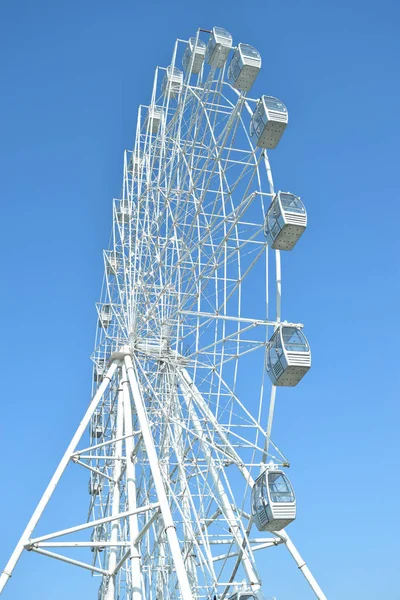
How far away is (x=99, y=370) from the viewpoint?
25562mm

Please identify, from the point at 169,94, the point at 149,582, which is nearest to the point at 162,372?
the point at 149,582

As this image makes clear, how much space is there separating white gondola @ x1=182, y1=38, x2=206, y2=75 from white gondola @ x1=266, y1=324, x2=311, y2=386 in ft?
33.2

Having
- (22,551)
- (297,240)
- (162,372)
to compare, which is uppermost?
(162,372)

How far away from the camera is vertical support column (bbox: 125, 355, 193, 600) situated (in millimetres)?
12133

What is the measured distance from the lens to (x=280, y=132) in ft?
53.2

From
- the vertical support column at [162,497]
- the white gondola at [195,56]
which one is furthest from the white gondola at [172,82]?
the vertical support column at [162,497]

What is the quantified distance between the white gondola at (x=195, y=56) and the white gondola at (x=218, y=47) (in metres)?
1.25

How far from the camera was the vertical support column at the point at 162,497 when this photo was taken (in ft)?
39.8

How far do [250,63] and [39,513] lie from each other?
39.8 ft

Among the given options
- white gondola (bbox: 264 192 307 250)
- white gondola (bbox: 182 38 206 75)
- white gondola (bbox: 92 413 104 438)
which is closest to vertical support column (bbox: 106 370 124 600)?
white gondola (bbox: 264 192 307 250)

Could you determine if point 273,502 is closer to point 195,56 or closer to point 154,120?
point 195,56

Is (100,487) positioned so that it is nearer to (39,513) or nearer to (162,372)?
(162,372)

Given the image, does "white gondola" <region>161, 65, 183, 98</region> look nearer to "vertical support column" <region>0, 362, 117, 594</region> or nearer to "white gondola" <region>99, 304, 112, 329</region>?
"white gondola" <region>99, 304, 112, 329</region>

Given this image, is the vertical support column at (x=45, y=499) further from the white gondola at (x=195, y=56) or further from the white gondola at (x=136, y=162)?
the white gondola at (x=195, y=56)
